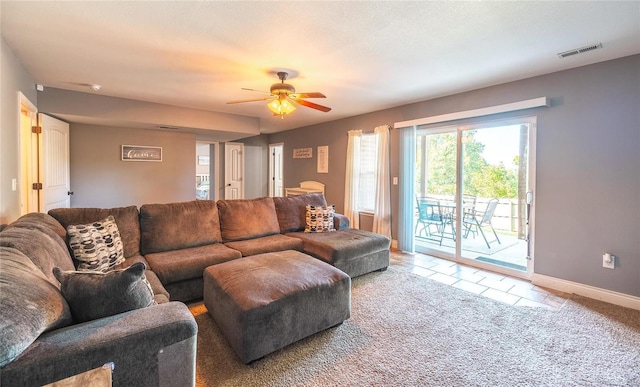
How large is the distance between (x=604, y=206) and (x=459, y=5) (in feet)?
8.25

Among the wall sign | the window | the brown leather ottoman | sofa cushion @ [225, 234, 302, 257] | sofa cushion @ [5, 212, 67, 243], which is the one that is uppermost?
the wall sign

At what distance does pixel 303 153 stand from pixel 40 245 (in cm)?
543

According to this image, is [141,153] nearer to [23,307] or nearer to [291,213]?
[291,213]

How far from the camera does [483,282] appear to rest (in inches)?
132

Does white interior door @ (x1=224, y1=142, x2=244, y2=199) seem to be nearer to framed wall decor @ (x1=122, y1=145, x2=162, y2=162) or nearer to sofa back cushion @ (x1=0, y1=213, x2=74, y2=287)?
framed wall decor @ (x1=122, y1=145, x2=162, y2=162)

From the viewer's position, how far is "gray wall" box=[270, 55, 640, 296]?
272cm

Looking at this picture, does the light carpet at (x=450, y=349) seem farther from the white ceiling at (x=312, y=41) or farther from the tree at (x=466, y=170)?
the white ceiling at (x=312, y=41)

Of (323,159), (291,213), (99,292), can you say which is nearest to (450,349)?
(99,292)

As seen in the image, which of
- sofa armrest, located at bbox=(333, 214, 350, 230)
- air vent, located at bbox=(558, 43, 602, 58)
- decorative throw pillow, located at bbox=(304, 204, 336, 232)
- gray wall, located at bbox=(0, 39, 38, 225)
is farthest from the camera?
sofa armrest, located at bbox=(333, 214, 350, 230)

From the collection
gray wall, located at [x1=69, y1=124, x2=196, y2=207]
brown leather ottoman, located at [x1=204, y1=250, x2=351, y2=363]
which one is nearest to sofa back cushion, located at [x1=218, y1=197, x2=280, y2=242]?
brown leather ottoman, located at [x1=204, y1=250, x2=351, y2=363]

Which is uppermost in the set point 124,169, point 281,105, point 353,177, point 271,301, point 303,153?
point 281,105

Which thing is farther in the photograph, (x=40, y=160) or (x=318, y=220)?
(x=318, y=220)

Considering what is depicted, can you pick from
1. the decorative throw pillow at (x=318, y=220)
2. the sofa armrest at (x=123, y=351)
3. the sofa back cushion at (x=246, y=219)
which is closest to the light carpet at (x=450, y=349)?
the sofa armrest at (x=123, y=351)

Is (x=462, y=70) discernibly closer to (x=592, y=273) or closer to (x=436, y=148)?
(x=436, y=148)
